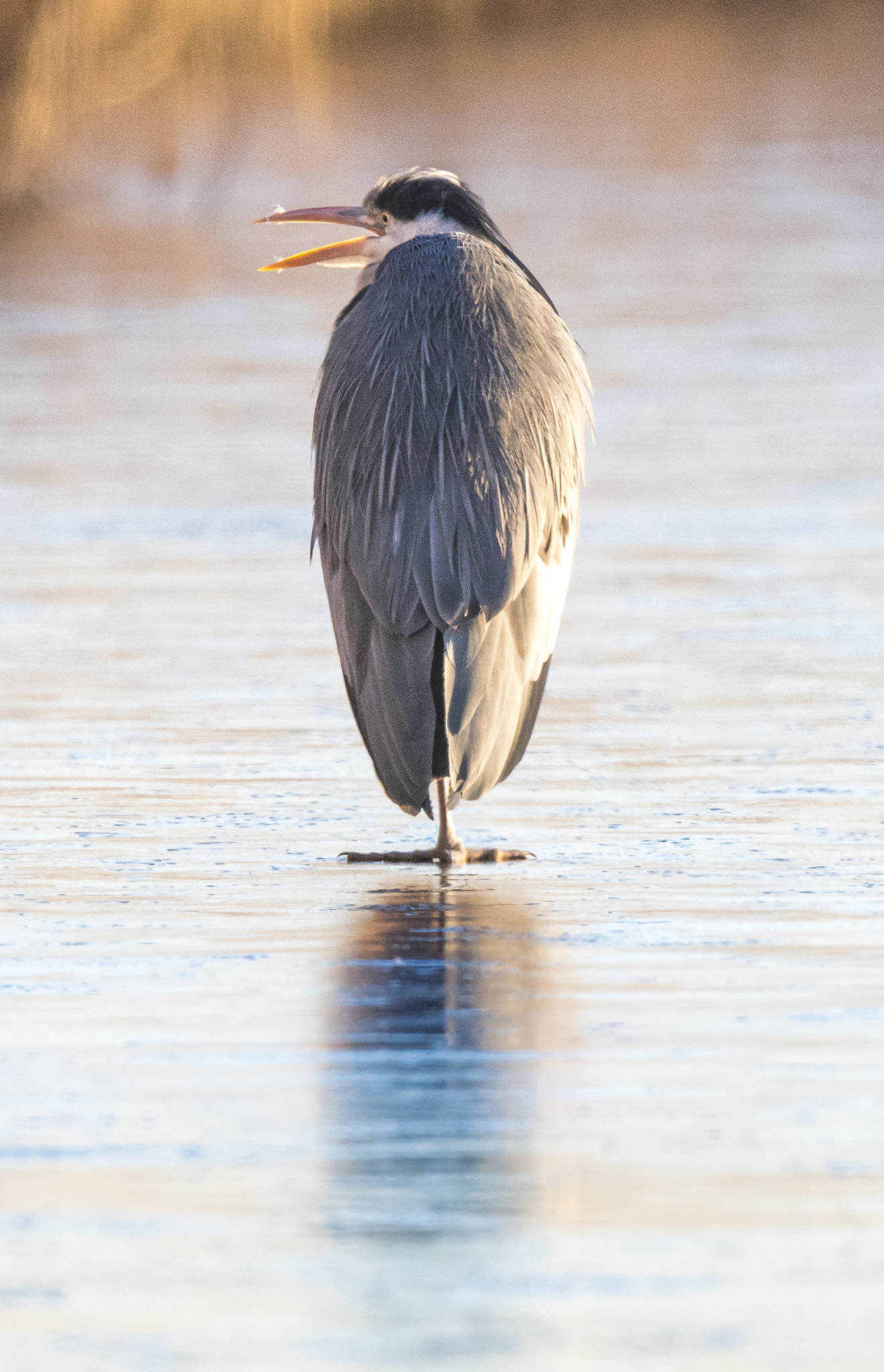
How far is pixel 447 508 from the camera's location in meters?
5.30

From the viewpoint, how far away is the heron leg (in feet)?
18.0

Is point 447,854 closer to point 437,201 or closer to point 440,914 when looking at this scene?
point 440,914

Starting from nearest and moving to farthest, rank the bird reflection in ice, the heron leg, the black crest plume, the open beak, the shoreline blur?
the bird reflection in ice → the heron leg → the black crest plume → the open beak → the shoreline blur

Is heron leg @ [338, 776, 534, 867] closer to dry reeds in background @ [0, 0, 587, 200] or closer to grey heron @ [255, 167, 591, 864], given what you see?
grey heron @ [255, 167, 591, 864]

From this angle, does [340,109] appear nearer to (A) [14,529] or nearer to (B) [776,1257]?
(A) [14,529]

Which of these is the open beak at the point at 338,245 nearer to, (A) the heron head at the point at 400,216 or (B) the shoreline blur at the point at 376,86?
(A) the heron head at the point at 400,216

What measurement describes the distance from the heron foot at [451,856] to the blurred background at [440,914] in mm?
78

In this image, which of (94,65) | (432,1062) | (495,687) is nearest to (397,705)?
(495,687)

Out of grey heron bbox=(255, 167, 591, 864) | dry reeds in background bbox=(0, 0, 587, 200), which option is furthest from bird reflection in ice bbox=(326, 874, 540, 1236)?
dry reeds in background bbox=(0, 0, 587, 200)

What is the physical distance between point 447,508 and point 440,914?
31.1 inches

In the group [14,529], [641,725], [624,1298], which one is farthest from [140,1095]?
[14,529]

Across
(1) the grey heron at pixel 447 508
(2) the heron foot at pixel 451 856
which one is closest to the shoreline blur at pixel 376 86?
(1) the grey heron at pixel 447 508

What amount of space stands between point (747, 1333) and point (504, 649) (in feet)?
7.68

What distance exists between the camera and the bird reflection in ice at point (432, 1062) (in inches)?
138
